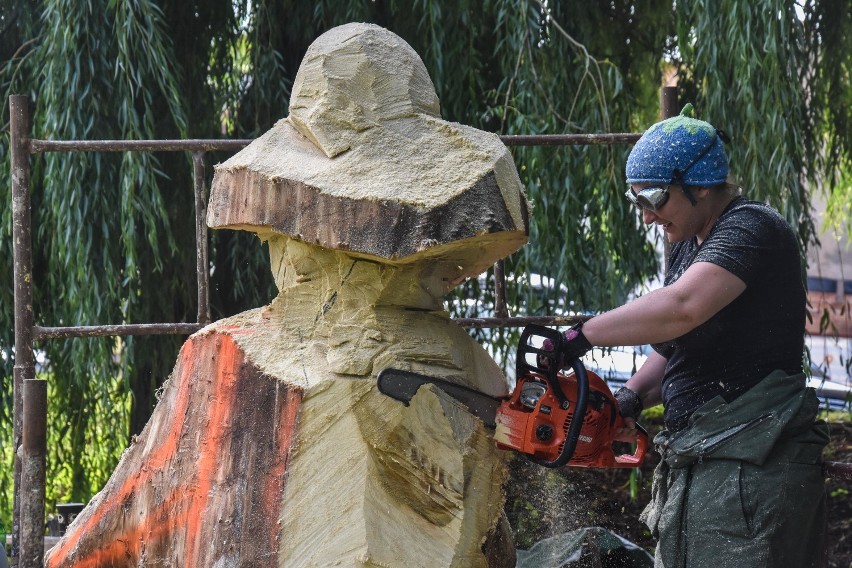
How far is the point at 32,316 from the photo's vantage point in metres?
3.20

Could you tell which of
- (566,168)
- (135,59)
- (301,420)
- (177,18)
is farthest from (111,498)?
(177,18)

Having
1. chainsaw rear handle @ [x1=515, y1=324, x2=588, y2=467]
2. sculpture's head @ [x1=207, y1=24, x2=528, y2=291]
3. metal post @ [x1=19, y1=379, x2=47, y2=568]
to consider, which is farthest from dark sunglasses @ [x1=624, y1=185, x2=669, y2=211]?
metal post @ [x1=19, y1=379, x2=47, y2=568]

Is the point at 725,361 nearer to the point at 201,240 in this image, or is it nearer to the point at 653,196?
the point at 653,196

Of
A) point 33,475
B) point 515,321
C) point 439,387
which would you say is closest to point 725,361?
point 439,387

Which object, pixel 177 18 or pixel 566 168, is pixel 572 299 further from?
pixel 177 18

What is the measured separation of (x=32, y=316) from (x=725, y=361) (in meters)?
2.18

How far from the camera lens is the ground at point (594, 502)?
415cm

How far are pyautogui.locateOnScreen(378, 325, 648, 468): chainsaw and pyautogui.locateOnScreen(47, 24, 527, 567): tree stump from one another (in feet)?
0.15

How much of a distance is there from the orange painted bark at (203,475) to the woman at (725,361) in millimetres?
747

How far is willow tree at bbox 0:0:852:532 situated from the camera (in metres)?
3.88

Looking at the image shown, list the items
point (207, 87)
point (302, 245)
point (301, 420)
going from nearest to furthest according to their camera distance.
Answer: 1. point (301, 420)
2. point (302, 245)
3. point (207, 87)

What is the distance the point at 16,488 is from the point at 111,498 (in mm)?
1028

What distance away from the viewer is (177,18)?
4.50 meters

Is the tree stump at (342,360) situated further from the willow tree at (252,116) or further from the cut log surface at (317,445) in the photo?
the willow tree at (252,116)
